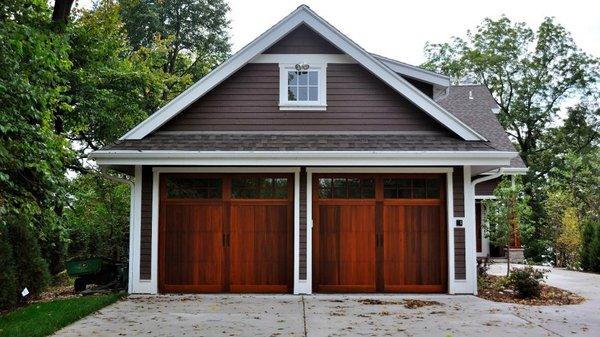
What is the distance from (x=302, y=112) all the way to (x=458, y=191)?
3364 millimetres

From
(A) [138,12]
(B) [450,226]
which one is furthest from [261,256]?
(A) [138,12]

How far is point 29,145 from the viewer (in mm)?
7938

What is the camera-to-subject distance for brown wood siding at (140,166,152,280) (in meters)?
11.5

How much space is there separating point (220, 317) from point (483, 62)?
24327mm

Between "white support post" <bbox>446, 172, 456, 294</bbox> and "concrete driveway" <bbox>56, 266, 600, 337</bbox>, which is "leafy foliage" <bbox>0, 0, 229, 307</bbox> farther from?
"white support post" <bbox>446, 172, 456, 294</bbox>

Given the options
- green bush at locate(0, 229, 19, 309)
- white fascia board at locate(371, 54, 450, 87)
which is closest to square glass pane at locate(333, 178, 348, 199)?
white fascia board at locate(371, 54, 450, 87)

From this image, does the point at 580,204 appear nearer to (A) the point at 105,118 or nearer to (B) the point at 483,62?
(B) the point at 483,62

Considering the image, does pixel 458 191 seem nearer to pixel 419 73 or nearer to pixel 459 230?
pixel 459 230

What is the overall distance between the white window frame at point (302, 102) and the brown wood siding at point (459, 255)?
11.6 feet

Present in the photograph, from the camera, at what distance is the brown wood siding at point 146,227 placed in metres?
11.5

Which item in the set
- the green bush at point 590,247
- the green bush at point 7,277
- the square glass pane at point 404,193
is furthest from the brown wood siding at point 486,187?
the green bush at point 7,277

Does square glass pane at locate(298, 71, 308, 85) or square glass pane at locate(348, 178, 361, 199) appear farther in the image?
square glass pane at locate(298, 71, 308, 85)

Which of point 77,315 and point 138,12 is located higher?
point 138,12

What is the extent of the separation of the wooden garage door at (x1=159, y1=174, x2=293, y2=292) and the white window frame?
1446mm
